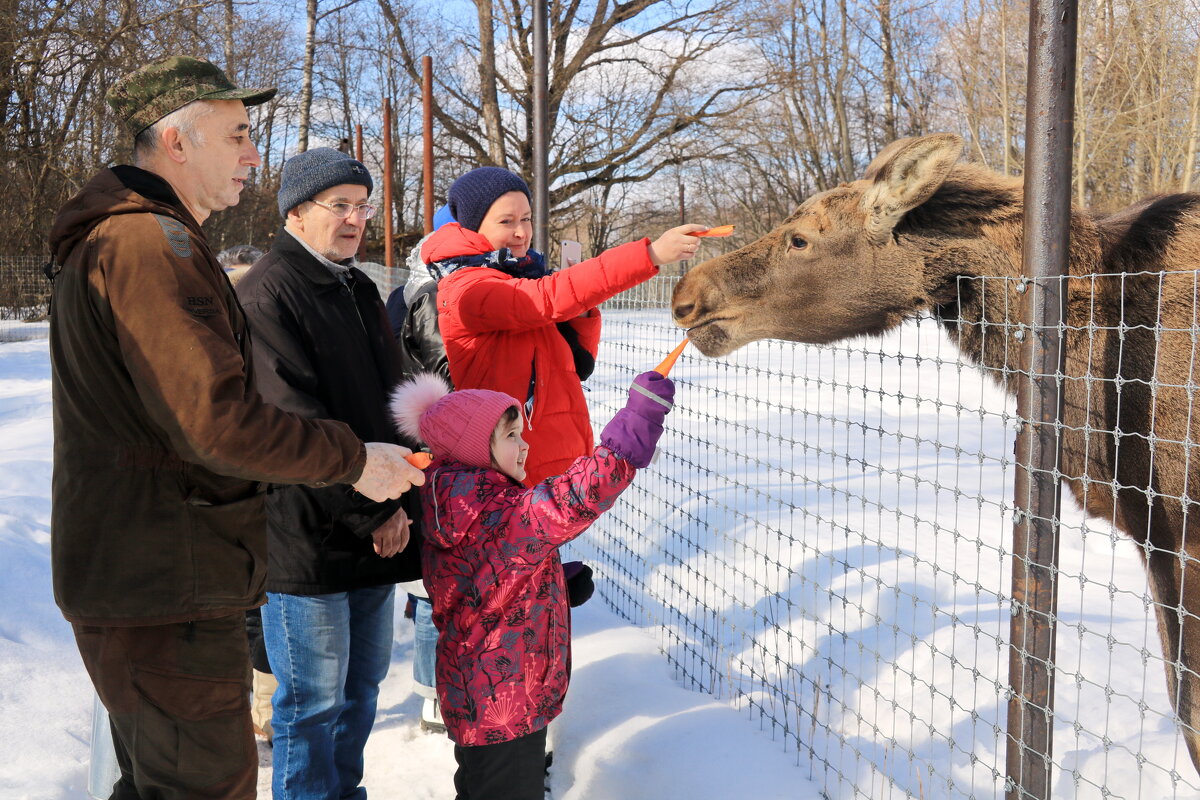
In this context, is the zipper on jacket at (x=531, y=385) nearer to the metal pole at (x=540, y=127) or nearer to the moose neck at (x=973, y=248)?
the moose neck at (x=973, y=248)

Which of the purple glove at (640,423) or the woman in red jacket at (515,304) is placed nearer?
the purple glove at (640,423)

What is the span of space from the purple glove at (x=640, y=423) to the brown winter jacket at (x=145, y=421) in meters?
0.70

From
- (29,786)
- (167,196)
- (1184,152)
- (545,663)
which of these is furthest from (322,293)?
(1184,152)

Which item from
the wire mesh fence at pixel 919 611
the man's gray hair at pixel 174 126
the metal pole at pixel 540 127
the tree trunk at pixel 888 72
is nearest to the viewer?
the man's gray hair at pixel 174 126

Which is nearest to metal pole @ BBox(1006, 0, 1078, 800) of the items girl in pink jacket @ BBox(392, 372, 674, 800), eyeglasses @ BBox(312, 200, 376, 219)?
girl in pink jacket @ BBox(392, 372, 674, 800)

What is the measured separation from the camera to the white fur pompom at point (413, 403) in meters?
2.55

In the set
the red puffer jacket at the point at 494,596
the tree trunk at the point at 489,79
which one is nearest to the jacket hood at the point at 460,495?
the red puffer jacket at the point at 494,596

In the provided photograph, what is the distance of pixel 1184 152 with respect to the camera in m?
13.1

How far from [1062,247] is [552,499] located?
150 centimetres

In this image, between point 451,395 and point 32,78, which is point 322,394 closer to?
point 451,395

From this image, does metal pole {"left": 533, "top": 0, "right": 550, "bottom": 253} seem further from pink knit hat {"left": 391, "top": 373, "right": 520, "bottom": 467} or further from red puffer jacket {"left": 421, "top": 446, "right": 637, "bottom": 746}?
red puffer jacket {"left": 421, "top": 446, "right": 637, "bottom": 746}

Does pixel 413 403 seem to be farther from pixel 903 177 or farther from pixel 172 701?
pixel 903 177

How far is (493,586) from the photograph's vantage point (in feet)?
7.84

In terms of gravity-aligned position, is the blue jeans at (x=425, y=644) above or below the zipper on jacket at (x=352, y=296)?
below
